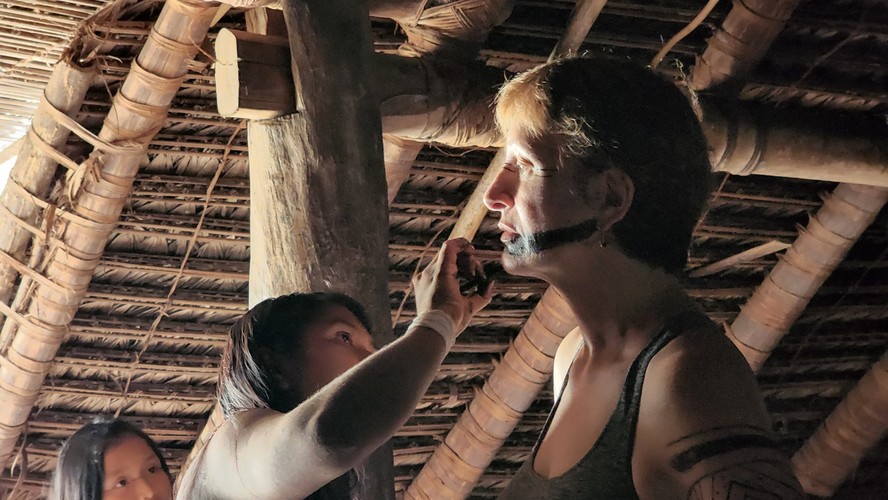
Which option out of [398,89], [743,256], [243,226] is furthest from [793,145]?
[243,226]

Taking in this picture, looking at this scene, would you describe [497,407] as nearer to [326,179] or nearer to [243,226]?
[243,226]

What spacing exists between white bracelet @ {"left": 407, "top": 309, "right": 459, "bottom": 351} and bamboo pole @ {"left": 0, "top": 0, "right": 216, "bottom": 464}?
4.41 feet

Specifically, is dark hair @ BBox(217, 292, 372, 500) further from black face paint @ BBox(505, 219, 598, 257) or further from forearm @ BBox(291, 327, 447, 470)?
black face paint @ BBox(505, 219, 598, 257)

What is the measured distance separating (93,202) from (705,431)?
85.2 inches

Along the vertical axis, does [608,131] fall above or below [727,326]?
above

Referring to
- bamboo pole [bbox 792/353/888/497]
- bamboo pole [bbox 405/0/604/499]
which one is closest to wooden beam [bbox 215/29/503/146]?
bamboo pole [bbox 405/0/604/499]

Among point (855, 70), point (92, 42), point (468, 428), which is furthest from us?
point (468, 428)

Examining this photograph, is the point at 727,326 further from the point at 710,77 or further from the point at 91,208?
the point at 91,208

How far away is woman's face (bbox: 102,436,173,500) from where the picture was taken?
6.58ft

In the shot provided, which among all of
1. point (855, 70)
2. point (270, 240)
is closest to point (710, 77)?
point (855, 70)

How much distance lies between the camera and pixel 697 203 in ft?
4.16

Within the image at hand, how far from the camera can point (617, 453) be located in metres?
1.13

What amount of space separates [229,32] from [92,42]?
0.87 metres

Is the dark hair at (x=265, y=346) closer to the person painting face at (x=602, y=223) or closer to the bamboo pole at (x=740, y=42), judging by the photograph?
the person painting face at (x=602, y=223)
